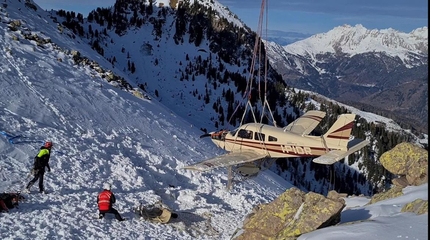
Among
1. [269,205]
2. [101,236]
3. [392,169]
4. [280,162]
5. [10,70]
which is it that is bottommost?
[280,162]

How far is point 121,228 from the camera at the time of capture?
20031mm

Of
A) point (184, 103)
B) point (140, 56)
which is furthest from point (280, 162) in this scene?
point (140, 56)

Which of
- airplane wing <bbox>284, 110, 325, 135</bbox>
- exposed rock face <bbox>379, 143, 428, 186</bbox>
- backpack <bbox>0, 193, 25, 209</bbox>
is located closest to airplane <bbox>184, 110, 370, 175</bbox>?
airplane wing <bbox>284, 110, 325, 135</bbox>

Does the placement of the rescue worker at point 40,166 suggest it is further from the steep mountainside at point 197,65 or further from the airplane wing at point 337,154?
the steep mountainside at point 197,65

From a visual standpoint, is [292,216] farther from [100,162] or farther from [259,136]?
[100,162]

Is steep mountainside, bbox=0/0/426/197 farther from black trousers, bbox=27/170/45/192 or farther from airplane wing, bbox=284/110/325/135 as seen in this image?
black trousers, bbox=27/170/45/192

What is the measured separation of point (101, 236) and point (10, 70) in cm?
2266

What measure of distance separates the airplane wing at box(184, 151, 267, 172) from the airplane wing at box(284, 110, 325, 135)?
2901 millimetres

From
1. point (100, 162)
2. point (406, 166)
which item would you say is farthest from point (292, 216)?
point (100, 162)

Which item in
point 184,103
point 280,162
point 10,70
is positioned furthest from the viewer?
point 280,162

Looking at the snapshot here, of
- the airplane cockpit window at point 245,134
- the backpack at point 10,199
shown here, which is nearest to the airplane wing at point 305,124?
the airplane cockpit window at point 245,134

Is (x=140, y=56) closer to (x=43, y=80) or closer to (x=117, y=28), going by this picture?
(x=117, y=28)

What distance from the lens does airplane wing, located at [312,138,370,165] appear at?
75.6 ft

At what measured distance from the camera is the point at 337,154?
2423 centimetres
